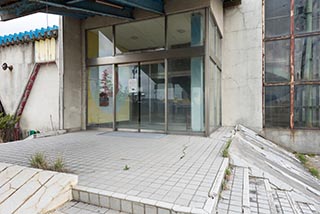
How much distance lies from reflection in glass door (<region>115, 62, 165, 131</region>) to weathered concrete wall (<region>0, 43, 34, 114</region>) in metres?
3.26

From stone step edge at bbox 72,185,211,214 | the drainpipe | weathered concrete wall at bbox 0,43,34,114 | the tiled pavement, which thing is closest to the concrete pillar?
the tiled pavement

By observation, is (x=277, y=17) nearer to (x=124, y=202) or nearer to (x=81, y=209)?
(x=124, y=202)

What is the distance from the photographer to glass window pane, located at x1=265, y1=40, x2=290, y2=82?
682cm

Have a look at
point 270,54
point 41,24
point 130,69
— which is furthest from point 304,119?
point 41,24

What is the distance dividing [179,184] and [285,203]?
1.33 metres

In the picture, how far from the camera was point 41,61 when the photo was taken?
6863 mm

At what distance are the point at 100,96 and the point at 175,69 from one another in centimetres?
277

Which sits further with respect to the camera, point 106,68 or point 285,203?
point 106,68

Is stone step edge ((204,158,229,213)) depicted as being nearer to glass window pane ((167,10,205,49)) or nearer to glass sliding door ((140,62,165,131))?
glass sliding door ((140,62,165,131))

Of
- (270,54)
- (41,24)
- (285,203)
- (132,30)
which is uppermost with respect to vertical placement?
(41,24)

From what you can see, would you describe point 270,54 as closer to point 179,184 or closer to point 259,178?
point 259,178

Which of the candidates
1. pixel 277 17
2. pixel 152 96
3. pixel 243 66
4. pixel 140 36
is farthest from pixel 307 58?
pixel 140 36

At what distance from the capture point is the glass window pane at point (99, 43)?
6.77 m

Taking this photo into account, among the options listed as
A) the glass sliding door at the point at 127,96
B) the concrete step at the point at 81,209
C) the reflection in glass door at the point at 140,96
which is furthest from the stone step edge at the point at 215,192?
the glass sliding door at the point at 127,96
